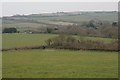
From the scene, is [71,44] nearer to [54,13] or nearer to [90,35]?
[90,35]

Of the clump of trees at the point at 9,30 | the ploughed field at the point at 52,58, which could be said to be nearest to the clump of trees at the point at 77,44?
the ploughed field at the point at 52,58

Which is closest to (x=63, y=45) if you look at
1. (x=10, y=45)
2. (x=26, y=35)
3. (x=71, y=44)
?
(x=71, y=44)

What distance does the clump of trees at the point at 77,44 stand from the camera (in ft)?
138

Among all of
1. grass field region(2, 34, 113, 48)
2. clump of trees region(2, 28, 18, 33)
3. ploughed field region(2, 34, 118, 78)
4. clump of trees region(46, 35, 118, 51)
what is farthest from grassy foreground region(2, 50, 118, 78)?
clump of trees region(2, 28, 18, 33)

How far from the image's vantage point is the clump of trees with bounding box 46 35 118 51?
4210cm

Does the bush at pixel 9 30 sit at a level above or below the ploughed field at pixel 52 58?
above

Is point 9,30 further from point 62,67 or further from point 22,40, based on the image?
point 62,67

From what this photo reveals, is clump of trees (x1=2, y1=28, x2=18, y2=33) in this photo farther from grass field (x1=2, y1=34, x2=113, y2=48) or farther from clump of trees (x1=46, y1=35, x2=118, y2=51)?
clump of trees (x1=46, y1=35, x2=118, y2=51)

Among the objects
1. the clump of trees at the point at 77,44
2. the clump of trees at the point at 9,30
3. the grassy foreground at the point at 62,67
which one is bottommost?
the grassy foreground at the point at 62,67

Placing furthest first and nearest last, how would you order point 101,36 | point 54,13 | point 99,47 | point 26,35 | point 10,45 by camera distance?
1. point 54,13
2. point 26,35
3. point 101,36
4. point 10,45
5. point 99,47

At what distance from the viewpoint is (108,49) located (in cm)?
4103

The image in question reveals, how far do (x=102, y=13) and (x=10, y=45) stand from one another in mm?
56229

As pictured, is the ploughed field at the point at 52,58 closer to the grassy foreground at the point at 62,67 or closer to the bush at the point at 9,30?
the grassy foreground at the point at 62,67

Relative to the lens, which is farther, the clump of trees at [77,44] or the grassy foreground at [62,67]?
the clump of trees at [77,44]
